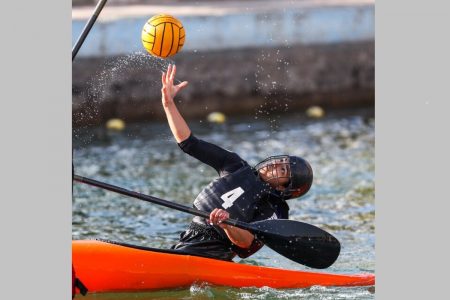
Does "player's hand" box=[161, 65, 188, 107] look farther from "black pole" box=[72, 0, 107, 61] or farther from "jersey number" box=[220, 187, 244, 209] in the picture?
"jersey number" box=[220, 187, 244, 209]

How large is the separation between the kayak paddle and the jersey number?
0.21 metres

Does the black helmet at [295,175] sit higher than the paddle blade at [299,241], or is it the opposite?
the black helmet at [295,175]

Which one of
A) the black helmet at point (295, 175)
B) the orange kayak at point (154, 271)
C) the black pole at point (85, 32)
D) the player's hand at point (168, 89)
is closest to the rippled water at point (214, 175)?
the orange kayak at point (154, 271)

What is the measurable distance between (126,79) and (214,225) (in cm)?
778

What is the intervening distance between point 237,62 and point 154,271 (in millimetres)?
8681

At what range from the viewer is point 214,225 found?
22.0ft

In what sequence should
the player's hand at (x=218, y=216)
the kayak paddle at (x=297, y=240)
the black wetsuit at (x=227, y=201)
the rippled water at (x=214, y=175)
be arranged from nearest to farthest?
the player's hand at (x=218, y=216) → the kayak paddle at (x=297, y=240) → the black wetsuit at (x=227, y=201) → the rippled water at (x=214, y=175)

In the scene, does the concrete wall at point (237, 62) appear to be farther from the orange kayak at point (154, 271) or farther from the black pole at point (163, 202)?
the black pole at point (163, 202)

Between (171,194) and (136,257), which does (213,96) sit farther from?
(136,257)

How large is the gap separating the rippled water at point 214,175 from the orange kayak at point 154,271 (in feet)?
0.21

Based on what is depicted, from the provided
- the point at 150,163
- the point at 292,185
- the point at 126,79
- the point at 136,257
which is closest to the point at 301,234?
the point at 292,185

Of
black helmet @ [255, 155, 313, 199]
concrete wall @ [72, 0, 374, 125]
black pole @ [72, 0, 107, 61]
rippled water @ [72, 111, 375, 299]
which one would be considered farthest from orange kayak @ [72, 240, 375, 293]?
concrete wall @ [72, 0, 374, 125]

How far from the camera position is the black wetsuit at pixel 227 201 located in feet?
22.2

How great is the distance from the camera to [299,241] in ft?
22.5
